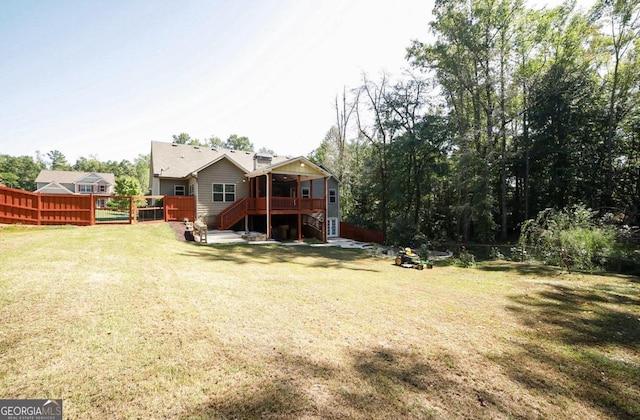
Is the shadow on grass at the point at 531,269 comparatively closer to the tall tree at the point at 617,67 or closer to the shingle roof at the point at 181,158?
the tall tree at the point at 617,67

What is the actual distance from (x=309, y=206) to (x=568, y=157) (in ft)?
61.1

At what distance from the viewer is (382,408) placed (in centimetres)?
245

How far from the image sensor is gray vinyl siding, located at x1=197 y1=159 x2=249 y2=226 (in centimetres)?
1678

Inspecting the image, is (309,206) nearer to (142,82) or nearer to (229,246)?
(229,246)

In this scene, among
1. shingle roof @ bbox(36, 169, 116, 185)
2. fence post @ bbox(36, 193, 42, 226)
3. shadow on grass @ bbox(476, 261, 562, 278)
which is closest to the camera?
shadow on grass @ bbox(476, 261, 562, 278)

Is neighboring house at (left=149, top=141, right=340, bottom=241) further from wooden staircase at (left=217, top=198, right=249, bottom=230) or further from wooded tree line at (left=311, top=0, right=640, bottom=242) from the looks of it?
wooded tree line at (left=311, top=0, right=640, bottom=242)

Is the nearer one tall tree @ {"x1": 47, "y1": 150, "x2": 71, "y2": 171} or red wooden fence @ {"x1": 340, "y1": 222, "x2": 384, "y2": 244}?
red wooden fence @ {"x1": 340, "y1": 222, "x2": 384, "y2": 244}

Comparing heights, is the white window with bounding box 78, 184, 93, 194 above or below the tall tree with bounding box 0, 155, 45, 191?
below

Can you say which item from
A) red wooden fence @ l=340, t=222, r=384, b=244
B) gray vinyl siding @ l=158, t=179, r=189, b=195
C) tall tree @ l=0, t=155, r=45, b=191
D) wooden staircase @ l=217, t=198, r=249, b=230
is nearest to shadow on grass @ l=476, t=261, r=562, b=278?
red wooden fence @ l=340, t=222, r=384, b=244

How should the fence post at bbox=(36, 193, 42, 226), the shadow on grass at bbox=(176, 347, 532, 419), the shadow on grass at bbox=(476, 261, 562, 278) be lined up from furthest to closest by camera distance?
1. the fence post at bbox=(36, 193, 42, 226)
2. the shadow on grass at bbox=(476, 261, 562, 278)
3. the shadow on grass at bbox=(176, 347, 532, 419)

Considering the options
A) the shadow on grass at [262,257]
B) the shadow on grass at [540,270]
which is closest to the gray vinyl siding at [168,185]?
the shadow on grass at [262,257]

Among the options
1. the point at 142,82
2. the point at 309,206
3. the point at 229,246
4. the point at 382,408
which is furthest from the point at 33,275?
the point at 309,206

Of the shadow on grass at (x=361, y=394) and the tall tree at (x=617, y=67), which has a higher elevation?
the tall tree at (x=617, y=67)

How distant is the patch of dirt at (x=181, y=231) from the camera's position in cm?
1301
